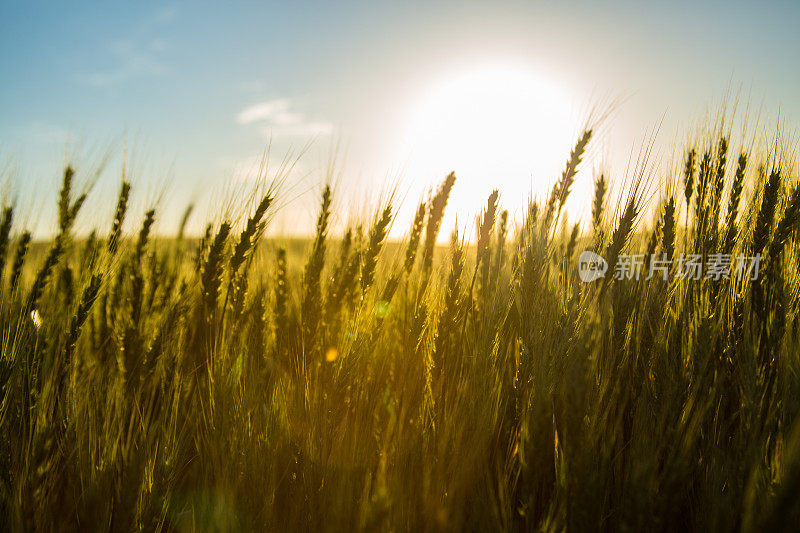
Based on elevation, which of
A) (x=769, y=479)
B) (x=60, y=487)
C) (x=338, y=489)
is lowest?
(x=60, y=487)

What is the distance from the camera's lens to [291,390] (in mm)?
1484

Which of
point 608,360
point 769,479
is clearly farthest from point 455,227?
point 769,479

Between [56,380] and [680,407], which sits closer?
[680,407]

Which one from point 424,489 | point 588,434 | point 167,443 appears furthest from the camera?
point 167,443

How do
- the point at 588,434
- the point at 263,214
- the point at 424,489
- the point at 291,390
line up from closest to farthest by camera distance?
the point at 588,434
the point at 424,489
the point at 291,390
the point at 263,214

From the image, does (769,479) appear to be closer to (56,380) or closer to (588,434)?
(588,434)

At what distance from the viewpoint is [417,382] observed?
1603 mm

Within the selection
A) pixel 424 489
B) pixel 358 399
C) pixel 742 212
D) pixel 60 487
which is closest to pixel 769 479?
pixel 424 489

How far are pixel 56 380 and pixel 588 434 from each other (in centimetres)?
186

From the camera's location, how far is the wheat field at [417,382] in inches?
48.0

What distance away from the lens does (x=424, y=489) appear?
1.26 metres

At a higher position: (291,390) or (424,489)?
(291,390)

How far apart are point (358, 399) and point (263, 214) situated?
0.99 metres

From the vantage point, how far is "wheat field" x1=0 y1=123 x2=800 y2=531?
1.22 meters
